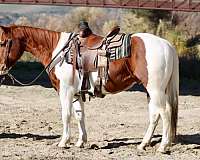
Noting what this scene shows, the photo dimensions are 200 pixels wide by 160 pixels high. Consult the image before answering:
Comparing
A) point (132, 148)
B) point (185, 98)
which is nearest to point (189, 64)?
point (185, 98)

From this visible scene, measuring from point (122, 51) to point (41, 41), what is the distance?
1252 mm

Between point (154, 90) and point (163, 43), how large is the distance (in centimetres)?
67

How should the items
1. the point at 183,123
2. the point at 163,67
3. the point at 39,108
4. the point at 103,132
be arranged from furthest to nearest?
the point at 39,108
the point at 183,123
the point at 103,132
the point at 163,67

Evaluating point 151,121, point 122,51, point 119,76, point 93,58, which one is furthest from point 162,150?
point 93,58

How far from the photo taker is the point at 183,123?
35.7 ft

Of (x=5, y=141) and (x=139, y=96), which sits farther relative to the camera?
(x=139, y=96)

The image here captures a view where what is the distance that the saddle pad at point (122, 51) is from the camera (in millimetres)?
7852

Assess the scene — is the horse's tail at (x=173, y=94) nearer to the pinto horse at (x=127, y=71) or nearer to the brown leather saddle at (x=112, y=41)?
the pinto horse at (x=127, y=71)

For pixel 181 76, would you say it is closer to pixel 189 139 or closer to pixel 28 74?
pixel 28 74

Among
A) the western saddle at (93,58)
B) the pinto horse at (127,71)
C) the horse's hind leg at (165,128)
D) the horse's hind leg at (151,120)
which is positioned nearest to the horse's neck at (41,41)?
the pinto horse at (127,71)

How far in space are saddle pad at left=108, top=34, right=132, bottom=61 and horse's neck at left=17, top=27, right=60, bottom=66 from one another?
2.94 ft

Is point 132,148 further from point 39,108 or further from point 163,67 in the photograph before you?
point 39,108

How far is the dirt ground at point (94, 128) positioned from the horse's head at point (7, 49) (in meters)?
1.19

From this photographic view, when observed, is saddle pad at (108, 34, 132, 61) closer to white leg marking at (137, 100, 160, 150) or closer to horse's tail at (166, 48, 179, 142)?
horse's tail at (166, 48, 179, 142)
